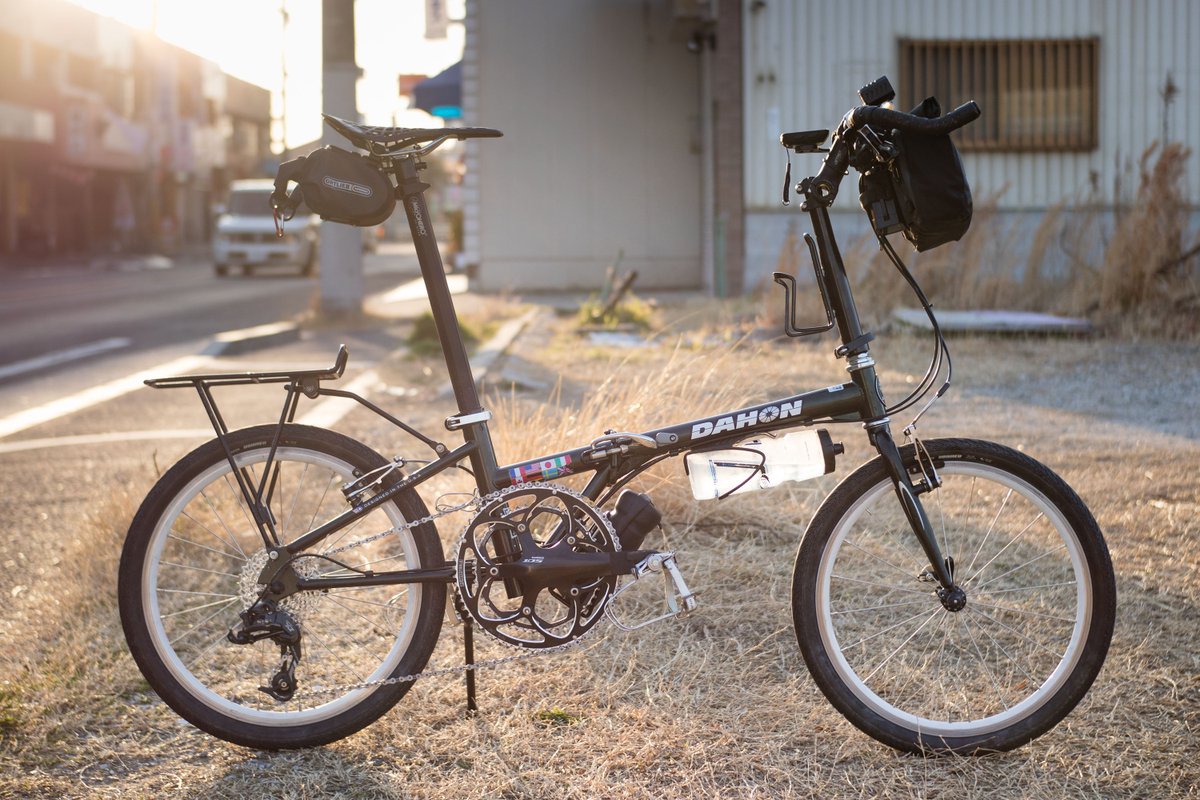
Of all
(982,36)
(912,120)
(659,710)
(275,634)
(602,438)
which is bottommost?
(659,710)

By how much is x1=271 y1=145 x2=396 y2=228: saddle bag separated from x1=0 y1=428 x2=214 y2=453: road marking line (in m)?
4.11

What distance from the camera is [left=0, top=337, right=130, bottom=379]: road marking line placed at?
10.2m

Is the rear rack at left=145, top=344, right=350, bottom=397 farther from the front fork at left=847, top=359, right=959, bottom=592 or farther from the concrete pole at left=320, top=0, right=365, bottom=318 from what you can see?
the concrete pole at left=320, top=0, right=365, bottom=318

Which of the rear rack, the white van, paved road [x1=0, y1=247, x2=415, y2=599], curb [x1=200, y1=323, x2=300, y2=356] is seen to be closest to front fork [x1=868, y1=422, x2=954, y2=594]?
the rear rack

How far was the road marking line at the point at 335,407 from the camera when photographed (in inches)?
271

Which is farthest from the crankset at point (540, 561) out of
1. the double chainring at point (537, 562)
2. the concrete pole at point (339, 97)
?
the concrete pole at point (339, 97)

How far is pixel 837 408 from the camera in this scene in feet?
9.27

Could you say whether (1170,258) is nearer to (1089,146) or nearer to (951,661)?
(1089,146)

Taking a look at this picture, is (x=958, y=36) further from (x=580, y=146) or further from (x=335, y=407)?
(x=335, y=407)

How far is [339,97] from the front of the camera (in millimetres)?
11758

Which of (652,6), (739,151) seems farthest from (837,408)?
(652,6)

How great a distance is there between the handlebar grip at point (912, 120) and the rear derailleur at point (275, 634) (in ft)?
5.40

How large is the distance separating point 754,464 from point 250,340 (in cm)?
916

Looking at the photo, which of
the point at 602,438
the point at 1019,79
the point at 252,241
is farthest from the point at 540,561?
the point at 252,241
